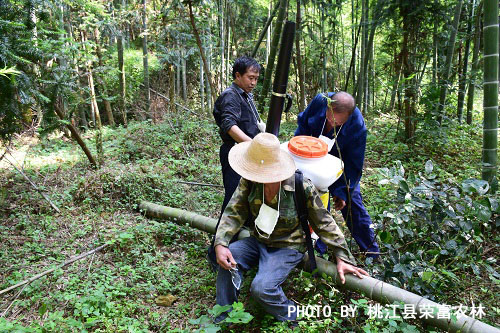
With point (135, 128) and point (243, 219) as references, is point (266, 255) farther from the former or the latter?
point (135, 128)

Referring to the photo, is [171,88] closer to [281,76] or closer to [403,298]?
[281,76]

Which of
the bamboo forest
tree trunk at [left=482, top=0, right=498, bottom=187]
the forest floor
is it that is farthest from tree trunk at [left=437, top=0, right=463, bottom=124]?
tree trunk at [left=482, top=0, right=498, bottom=187]

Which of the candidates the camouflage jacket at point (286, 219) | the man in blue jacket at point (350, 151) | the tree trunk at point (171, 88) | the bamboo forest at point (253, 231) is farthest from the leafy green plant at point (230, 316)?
the tree trunk at point (171, 88)

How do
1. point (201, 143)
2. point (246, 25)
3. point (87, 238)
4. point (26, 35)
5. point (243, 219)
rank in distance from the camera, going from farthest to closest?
point (246, 25), point (201, 143), point (26, 35), point (87, 238), point (243, 219)

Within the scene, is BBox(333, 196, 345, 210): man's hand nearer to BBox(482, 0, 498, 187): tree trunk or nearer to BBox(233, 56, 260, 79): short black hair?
BBox(482, 0, 498, 187): tree trunk

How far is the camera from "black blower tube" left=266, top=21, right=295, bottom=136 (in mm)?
2580

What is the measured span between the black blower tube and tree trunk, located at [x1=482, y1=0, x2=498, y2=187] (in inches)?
79.5

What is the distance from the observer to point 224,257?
8.27 ft

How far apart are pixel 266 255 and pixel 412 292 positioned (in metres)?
1.06

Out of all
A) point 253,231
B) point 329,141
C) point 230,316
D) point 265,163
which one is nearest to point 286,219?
point 253,231

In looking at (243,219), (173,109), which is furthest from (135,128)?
(243,219)

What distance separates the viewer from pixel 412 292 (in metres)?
2.41

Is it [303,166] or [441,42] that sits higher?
[441,42]

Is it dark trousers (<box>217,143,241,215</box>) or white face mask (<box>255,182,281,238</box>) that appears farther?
dark trousers (<box>217,143,241,215</box>)
